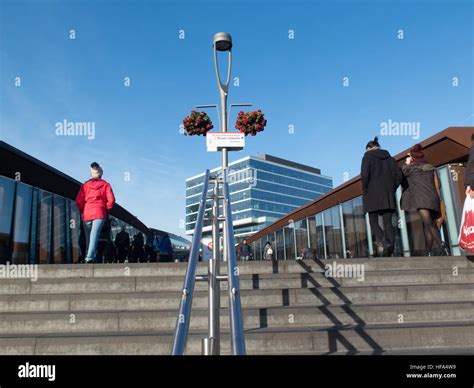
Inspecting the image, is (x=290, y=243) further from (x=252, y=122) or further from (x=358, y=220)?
(x=252, y=122)

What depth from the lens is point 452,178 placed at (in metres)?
8.68

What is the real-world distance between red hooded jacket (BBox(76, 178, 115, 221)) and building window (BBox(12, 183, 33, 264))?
5.06 m

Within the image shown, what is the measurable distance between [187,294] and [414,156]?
570 centimetres

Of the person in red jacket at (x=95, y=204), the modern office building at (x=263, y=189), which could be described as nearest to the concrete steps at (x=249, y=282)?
the person in red jacket at (x=95, y=204)

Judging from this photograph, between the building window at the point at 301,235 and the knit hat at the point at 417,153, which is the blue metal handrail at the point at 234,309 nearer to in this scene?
the knit hat at the point at 417,153

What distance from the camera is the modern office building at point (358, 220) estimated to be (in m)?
8.31

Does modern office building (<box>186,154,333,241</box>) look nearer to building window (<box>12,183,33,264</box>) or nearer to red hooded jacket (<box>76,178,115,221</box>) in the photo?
building window (<box>12,183,33,264</box>)

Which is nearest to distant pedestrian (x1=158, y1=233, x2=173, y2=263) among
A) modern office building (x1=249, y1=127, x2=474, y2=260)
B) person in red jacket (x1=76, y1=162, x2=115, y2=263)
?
modern office building (x1=249, y1=127, x2=474, y2=260)

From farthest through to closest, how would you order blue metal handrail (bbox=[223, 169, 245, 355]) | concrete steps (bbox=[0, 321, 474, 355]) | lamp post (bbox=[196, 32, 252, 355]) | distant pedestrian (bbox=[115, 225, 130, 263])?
distant pedestrian (bbox=[115, 225, 130, 263])
concrete steps (bbox=[0, 321, 474, 355])
lamp post (bbox=[196, 32, 252, 355])
blue metal handrail (bbox=[223, 169, 245, 355])

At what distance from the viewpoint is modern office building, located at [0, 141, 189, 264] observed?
33.7 ft

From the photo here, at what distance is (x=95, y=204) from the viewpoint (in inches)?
270

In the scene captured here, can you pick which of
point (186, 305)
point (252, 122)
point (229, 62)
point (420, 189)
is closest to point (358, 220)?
point (252, 122)
